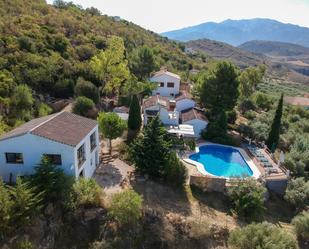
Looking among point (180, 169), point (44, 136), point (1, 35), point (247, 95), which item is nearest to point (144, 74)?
point (247, 95)

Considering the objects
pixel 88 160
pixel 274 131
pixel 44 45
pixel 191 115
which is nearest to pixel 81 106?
pixel 88 160

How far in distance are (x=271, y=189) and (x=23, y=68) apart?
122ft

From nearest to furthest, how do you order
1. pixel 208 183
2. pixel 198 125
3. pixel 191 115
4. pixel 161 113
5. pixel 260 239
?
pixel 260 239 → pixel 208 183 → pixel 161 113 → pixel 198 125 → pixel 191 115

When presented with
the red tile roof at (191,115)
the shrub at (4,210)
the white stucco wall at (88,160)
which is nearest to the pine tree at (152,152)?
the white stucco wall at (88,160)

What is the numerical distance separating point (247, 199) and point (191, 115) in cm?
1810

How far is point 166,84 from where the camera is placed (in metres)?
53.0

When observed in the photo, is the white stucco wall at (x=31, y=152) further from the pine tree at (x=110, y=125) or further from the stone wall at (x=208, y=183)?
the stone wall at (x=208, y=183)

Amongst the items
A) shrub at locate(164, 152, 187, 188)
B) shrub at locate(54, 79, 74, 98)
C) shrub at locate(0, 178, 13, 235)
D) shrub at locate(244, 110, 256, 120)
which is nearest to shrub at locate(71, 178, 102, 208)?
shrub at locate(0, 178, 13, 235)

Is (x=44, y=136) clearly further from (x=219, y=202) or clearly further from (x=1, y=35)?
(x=1, y=35)

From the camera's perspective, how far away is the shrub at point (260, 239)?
1969 cm

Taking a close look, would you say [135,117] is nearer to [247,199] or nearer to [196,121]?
[196,121]

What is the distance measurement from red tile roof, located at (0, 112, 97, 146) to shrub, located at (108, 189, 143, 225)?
215 inches

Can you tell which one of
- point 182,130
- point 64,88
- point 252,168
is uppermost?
point 64,88

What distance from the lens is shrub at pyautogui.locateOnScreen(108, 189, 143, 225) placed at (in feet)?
68.0
